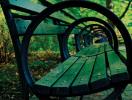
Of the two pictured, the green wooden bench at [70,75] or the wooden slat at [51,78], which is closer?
the green wooden bench at [70,75]

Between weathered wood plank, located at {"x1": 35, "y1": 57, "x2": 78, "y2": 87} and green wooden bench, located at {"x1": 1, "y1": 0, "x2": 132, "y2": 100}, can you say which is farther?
weathered wood plank, located at {"x1": 35, "y1": 57, "x2": 78, "y2": 87}

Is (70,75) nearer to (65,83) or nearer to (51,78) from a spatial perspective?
(51,78)

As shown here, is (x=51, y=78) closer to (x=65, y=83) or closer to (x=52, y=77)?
(x=52, y=77)

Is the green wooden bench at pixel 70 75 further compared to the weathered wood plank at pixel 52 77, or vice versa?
the weathered wood plank at pixel 52 77

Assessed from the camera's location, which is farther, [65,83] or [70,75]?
[70,75]

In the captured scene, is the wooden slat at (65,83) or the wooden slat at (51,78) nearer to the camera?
the wooden slat at (65,83)

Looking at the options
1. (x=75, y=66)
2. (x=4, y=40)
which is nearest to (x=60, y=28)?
(x=75, y=66)

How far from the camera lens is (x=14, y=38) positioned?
91.4 inches

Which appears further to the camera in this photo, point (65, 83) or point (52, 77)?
point (52, 77)

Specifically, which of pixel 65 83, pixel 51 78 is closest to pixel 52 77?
pixel 51 78

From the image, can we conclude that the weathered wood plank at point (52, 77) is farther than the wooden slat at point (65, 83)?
Yes

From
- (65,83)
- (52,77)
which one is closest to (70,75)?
(52,77)

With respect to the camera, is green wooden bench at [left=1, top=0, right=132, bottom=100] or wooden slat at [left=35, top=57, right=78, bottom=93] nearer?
green wooden bench at [left=1, top=0, right=132, bottom=100]

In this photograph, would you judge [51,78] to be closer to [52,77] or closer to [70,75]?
[52,77]
